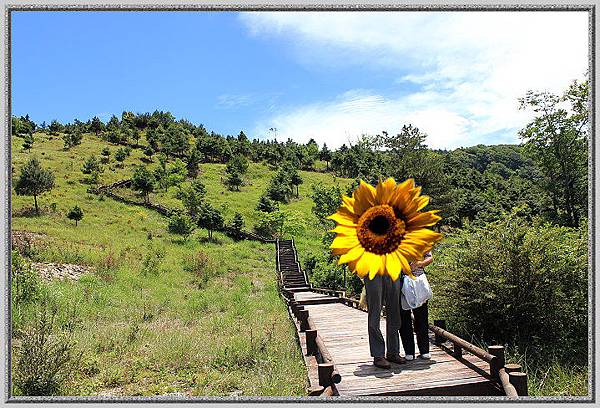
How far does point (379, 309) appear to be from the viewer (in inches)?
132

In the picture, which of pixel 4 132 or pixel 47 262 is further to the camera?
pixel 47 262

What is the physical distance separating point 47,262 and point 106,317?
6484mm

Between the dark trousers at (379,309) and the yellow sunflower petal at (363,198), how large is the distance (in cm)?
130

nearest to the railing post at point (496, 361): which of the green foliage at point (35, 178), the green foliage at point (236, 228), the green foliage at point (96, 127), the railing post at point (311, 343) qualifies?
the railing post at point (311, 343)

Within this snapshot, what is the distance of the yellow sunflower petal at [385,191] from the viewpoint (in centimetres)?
203

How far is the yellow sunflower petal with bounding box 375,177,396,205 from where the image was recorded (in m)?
2.03

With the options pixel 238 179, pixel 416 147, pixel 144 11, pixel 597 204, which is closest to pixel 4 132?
pixel 144 11

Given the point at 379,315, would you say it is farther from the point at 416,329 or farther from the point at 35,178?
the point at 35,178

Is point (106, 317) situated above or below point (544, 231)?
below

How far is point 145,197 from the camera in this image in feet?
110

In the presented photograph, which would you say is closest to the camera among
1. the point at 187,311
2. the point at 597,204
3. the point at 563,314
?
the point at 597,204

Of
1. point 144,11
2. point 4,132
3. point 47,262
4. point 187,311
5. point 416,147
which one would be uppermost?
point 416,147

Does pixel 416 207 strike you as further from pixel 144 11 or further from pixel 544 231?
pixel 544 231

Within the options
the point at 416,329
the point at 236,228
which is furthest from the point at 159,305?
the point at 236,228
